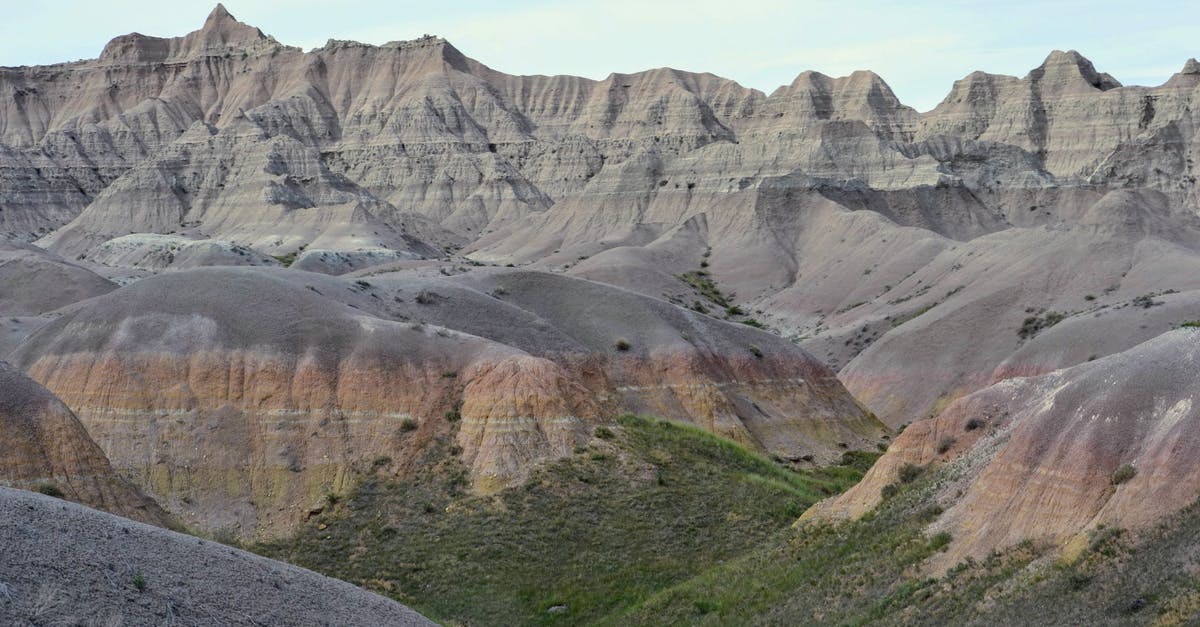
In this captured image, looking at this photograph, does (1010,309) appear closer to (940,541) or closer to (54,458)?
(940,541)

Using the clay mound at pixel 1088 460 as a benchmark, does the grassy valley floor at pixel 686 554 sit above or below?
below

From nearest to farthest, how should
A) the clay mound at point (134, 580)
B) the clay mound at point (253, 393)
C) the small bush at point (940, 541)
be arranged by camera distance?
1. the clay mound at point (134, 580)
2. the small bush at point (940, 541)
3. the clay mound at point (253, 393)

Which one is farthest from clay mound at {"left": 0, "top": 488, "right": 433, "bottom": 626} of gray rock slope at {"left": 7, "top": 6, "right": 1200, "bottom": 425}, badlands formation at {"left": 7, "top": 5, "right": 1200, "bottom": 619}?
gray rock slope at {"left": 7, "top": 6, "right": 1200, "bottom": 425}

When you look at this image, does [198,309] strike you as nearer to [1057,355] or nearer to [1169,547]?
[1169,547]

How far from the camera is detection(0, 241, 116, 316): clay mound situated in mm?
96125

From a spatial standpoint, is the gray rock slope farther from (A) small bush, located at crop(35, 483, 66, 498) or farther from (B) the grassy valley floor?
(A) small bush, located at crop(35, 483, 66, 498)

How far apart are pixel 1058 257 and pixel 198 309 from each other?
2537 inches

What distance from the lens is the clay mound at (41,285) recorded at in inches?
3784

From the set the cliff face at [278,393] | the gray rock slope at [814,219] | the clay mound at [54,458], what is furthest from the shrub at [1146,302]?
the clay mound at [54,458]

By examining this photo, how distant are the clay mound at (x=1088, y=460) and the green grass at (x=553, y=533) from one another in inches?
428

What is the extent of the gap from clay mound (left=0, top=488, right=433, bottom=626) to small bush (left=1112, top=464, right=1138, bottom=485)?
1389cm

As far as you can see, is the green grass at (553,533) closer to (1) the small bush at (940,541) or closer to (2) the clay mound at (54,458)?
(2) the clay mound at (54,458)

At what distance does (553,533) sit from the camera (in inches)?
1703

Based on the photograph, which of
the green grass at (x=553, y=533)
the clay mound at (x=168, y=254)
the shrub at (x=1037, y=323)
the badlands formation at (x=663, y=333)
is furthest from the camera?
the clay mound at (x=168, y=254)
